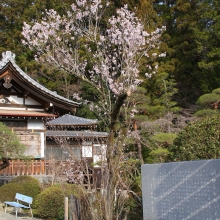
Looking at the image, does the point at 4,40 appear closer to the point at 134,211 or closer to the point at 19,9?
the point at 19,9

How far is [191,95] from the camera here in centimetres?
2792

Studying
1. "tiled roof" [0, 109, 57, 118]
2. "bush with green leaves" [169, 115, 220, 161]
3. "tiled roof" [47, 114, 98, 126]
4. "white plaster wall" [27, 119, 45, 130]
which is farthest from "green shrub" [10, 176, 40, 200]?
"bush with green leaves" [169, 115, 220, 161]

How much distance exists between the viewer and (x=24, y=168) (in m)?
15.7

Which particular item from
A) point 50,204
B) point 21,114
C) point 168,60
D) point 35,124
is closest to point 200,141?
point 50,204

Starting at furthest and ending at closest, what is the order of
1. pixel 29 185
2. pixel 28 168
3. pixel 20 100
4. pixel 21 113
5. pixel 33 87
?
pixel 20 100, pixel 28 168, pixel 33 87, pixel 21 113, pixel 29 185

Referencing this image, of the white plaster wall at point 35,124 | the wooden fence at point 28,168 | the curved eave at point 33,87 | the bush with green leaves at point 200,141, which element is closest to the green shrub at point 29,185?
the wooden fence at point 28,168

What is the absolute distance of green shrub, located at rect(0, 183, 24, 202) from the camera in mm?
12367

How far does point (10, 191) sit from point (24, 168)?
3.19m

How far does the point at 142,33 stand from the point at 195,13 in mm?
16971

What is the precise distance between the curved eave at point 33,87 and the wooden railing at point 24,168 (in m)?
2.88

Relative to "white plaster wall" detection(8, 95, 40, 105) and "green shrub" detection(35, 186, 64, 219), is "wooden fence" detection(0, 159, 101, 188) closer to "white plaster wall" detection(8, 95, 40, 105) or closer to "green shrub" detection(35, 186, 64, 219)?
Result: "white plaster wall" detection(8, 95, 40, 105)

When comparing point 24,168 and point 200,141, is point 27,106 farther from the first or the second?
point 200,141

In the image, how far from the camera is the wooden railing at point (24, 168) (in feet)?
50.7

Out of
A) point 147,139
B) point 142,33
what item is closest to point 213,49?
point 147,139
